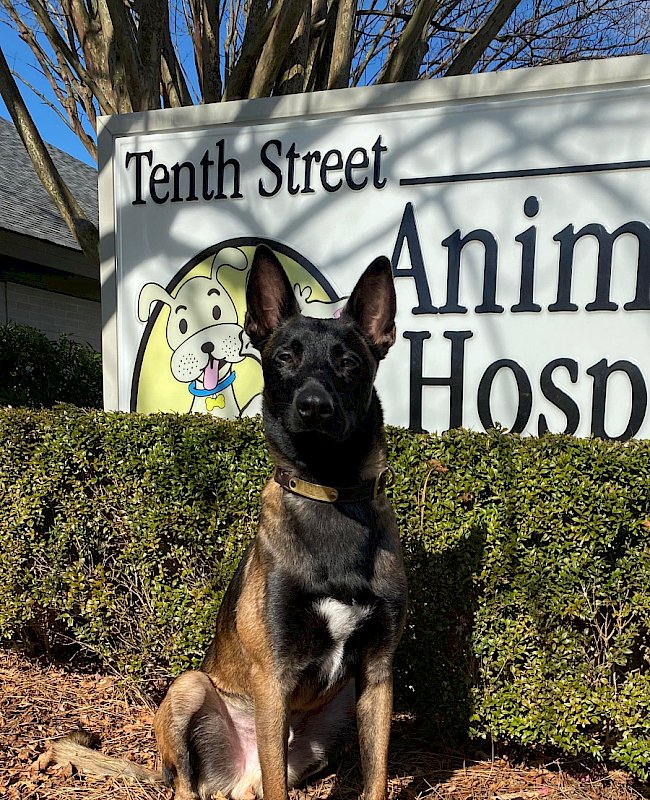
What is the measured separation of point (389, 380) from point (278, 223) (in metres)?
1.33

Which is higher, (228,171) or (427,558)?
(228,171)

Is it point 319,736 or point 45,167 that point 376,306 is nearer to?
point 319,736

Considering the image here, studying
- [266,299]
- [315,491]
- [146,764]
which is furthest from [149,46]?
[146,764]

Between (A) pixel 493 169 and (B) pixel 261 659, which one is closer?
(B) pixel 261 659

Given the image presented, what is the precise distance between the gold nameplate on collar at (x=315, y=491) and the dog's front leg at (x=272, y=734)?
2.05 feet

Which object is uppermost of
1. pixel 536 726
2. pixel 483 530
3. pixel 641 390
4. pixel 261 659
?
pixel 641 390

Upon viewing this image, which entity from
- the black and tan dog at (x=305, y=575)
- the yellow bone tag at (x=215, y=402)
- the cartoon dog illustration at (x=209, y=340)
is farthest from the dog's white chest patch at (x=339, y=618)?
the yellow bone tag at (x=215, y=402)

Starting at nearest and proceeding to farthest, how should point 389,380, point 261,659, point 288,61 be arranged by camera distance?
point 261,659, point 389,380, point 288,61

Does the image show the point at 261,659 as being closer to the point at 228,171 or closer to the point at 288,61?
the point at 228,171

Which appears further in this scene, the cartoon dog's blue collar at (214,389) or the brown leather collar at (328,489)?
the cartoon dog's blue collar at (214,389)

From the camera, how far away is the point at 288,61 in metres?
6.74

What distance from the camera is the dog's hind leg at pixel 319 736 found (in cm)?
263

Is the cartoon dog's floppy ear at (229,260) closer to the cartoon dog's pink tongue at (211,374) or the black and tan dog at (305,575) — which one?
the cartoon dog's pink tongue at (211,374)

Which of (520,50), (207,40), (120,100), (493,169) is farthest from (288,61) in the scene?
(520,50)
